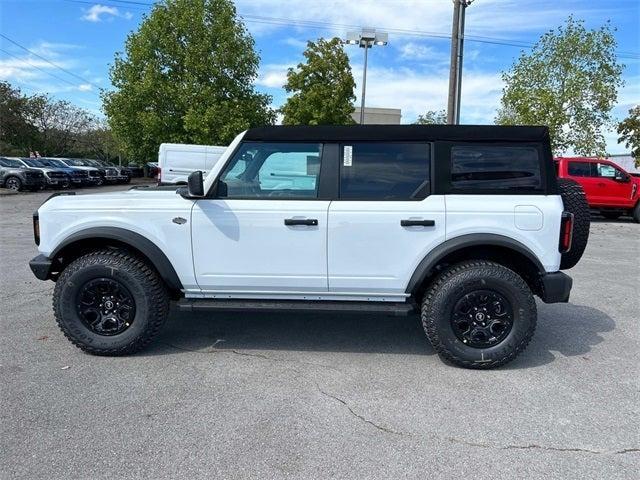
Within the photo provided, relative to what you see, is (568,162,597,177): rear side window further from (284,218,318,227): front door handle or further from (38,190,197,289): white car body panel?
(38,190,197,289): white car body panel

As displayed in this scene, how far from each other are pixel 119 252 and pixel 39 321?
5.09 ft

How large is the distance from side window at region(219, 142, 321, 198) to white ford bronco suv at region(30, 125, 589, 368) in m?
0.01

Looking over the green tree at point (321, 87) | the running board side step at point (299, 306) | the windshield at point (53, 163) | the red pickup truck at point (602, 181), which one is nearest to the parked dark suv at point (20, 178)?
the windshield at point (53, 163)

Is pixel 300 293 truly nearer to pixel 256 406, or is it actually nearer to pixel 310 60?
pixel 256 406

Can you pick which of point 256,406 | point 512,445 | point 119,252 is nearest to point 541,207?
point 512,445

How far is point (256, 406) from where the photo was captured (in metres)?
3.25

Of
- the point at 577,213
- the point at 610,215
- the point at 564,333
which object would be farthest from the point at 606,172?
the point at 577,213

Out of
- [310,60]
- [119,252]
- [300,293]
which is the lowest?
[300,293]

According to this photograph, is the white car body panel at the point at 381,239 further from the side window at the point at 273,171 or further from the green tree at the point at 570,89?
the green tree at the point at 570,89

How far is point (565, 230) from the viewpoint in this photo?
3.79 metres

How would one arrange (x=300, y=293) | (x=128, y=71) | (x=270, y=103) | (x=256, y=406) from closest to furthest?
(x=256, y=406) < (x=300, y=293) < (x=128, y=71) < (x=270, y=103)

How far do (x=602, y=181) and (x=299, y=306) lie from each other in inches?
570

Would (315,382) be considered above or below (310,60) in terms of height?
below

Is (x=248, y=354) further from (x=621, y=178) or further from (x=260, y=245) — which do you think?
(x=621, y=178)
